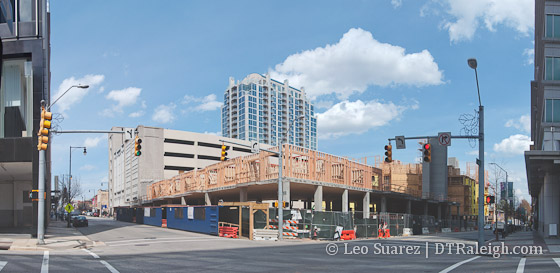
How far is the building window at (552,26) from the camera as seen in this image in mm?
39812

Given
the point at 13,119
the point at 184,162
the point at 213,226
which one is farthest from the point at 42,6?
the point at 184,162

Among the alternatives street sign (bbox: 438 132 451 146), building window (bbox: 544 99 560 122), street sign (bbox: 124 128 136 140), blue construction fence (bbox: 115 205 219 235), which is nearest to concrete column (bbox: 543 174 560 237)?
building window (bbox: 544 99 560 122)

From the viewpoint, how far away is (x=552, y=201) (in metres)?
38.2

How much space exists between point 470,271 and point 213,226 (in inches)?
1062

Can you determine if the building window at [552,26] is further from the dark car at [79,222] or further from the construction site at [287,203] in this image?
the dark car at [79,222]

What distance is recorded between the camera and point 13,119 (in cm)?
3119

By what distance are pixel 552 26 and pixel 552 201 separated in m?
15.1

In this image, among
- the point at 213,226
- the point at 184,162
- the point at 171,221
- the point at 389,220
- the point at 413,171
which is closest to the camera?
the point at 213,226

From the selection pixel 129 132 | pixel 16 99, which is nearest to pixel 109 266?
pixel 129 132

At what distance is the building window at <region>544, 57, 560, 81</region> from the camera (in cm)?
4028

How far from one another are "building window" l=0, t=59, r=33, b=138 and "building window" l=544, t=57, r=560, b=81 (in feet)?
135

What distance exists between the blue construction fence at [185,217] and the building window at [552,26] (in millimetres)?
32316

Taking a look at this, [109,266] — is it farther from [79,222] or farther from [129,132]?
[79,222]

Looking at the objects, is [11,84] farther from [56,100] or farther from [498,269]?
[498,269]
